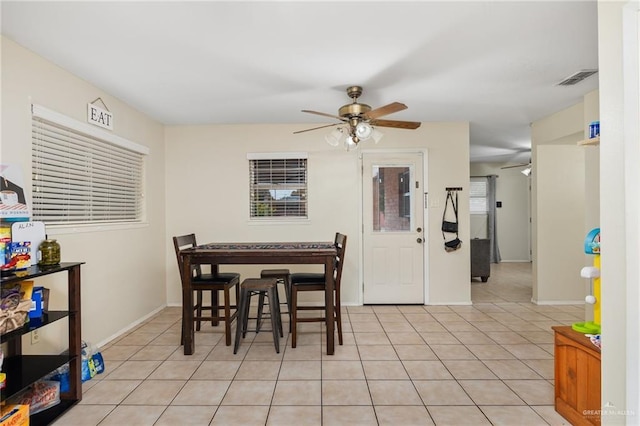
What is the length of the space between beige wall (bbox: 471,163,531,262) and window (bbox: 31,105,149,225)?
734cm

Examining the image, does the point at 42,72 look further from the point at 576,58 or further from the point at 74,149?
the point at 576,58

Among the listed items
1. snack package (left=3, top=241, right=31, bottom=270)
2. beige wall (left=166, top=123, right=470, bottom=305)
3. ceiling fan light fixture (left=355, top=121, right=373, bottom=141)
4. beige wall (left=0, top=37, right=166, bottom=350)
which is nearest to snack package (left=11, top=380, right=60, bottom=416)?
beige wall (left=0, top=37, right=166, bottom=350)

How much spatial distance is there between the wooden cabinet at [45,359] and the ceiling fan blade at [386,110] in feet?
7.92

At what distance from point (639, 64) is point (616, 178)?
0.45m

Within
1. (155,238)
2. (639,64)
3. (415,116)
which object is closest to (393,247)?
(415,116)

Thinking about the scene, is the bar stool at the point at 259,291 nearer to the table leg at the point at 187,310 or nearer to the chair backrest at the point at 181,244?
the table leg at the point at 187,310

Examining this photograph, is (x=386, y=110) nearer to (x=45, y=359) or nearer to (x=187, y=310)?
(x=187, y=310)

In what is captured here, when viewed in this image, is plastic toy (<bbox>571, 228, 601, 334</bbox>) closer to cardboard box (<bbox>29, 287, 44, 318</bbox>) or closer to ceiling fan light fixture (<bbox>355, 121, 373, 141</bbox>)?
ceiling fan light fixture (<bbox>355, 121, 373, 141</bbox>)

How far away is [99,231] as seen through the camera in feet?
10.3

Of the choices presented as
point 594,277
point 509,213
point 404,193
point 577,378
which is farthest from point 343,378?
point 509,213

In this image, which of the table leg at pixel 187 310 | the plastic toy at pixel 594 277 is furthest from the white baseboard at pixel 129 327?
the plastic toy at pixel 594 277

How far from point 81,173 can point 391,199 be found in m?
3.40

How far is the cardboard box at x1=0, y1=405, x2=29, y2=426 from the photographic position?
1.70 meters

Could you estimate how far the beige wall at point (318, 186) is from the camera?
4.44 meters
